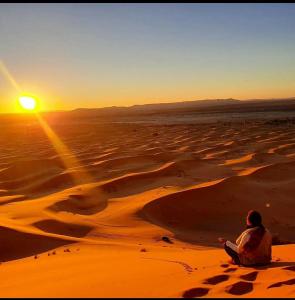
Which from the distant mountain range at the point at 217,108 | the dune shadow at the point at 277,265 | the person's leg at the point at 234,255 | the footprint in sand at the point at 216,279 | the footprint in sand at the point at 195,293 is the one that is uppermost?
the distant mountain range at the point at 217,108

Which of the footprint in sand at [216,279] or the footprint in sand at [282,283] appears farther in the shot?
the footprint in sand at [216,279]

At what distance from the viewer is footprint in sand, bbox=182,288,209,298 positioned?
10.2 feet

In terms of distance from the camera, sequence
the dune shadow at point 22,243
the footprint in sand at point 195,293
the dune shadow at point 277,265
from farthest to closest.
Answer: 1. the dune shadow at point 22,243
2. the dune shadow at point 277,265
3. the footprint in sand at point 195,293

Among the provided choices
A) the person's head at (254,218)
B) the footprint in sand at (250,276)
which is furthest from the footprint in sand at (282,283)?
the person's head at (254,218)

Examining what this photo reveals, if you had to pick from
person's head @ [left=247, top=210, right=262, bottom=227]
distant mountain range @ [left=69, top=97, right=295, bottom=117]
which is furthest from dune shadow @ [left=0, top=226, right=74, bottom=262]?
distant mountain range @ [left=69, top=97, right=295, bottom=117]

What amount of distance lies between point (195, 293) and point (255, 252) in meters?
1.14

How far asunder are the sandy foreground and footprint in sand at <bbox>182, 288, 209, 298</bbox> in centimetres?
1

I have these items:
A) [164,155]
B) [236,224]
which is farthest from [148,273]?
[164,155]

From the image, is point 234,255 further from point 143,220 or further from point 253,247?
point 143,220

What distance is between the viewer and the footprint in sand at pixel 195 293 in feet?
10.2

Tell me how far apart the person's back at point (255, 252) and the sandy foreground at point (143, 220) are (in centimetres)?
13

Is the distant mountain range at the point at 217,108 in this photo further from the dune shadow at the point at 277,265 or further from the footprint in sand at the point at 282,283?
the footprint in sand at the point at 282,283

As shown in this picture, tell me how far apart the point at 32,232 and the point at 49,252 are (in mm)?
638

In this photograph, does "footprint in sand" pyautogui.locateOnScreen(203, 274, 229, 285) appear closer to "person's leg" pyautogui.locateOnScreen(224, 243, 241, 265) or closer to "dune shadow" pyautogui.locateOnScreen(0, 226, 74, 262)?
"person's leg" pyautogui.locateOnScreen(224, 243, 241, 265)
